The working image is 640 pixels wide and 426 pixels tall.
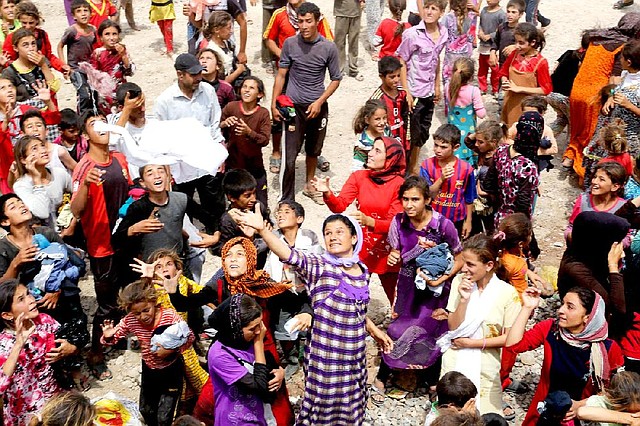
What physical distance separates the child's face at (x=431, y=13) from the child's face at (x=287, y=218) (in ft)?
13.4

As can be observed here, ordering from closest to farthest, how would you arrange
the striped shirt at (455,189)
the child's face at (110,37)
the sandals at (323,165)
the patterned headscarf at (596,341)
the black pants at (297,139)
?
the patterned headscarf at (596,341), the striped shirt at (455,189), the black pants at (297,139), the child's face at (110,37), the sandals at (323,165)

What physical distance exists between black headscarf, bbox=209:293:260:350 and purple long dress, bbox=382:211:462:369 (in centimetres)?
A: 159

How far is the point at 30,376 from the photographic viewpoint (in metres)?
4.98

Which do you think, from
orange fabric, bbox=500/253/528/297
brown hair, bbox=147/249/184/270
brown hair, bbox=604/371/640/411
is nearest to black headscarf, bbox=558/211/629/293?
orange fabric, bbox=500/253/528/297

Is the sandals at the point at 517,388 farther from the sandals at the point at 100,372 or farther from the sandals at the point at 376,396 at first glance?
the sandals at the point at 100,372

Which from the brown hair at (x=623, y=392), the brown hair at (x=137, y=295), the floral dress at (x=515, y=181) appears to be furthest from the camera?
the floral dress at (x=515, y=181)

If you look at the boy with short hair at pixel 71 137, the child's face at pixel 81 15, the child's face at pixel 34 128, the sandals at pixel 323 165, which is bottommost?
the sandals at pixel 323 165

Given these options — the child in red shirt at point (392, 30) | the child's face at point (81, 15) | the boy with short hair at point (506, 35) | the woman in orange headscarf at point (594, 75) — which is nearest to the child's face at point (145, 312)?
the child's face at point (81, 15)

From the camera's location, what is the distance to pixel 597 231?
557 centimetres

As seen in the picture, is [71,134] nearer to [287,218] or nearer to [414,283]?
[287,218]

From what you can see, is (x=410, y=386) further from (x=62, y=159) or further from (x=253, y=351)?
(x=62, y=159)

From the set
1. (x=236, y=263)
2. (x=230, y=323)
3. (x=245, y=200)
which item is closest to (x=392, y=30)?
(x=245, y=200)

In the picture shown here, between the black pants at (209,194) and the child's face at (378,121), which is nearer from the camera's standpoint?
the child's face at (378,121)

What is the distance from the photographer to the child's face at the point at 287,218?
5.72 m
